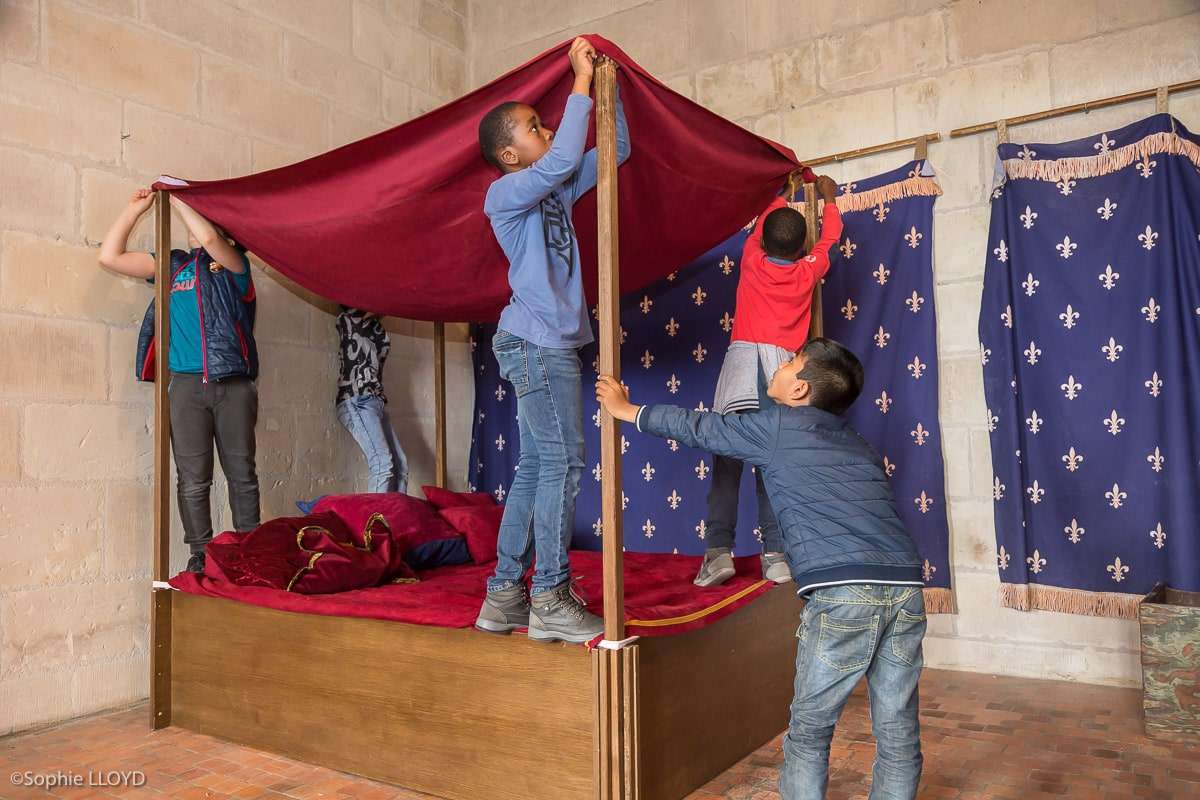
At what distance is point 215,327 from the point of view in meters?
3.17

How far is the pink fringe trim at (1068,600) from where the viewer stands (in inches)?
124

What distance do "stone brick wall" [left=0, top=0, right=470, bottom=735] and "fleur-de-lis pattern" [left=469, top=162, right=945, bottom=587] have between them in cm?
129

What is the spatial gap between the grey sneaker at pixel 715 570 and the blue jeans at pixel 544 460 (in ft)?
2.54

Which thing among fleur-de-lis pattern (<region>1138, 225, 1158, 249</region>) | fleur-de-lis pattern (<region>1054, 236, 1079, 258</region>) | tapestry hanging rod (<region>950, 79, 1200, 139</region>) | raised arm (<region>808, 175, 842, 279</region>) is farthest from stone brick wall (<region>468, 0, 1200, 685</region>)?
raised arm (<region>808, 175, 842, 279</region>)

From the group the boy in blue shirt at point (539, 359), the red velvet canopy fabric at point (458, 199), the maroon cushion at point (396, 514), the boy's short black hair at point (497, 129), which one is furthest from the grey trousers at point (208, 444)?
the boy's short black hair at point (497, 129)

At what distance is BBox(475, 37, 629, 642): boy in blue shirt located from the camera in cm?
210

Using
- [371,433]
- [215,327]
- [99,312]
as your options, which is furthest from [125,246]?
[371,433]

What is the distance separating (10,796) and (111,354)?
153 centimetres

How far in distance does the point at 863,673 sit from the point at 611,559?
0.61m

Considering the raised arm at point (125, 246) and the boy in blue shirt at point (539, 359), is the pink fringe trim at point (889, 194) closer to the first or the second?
the boy in blue shirt at point (539, 359)

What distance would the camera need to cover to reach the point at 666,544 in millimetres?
4055

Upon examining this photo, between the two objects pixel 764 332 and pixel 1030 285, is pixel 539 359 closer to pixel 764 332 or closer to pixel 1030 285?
pixel 764 332

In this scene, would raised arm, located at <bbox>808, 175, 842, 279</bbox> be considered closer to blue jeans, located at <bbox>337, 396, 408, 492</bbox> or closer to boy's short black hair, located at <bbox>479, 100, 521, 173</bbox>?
boy's short black hair, located at <bbox>479, 100, 521, 173</bbox>

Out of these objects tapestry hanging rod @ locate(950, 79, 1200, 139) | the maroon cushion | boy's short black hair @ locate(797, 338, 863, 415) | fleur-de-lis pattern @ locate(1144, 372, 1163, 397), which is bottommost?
the maroon cushion
